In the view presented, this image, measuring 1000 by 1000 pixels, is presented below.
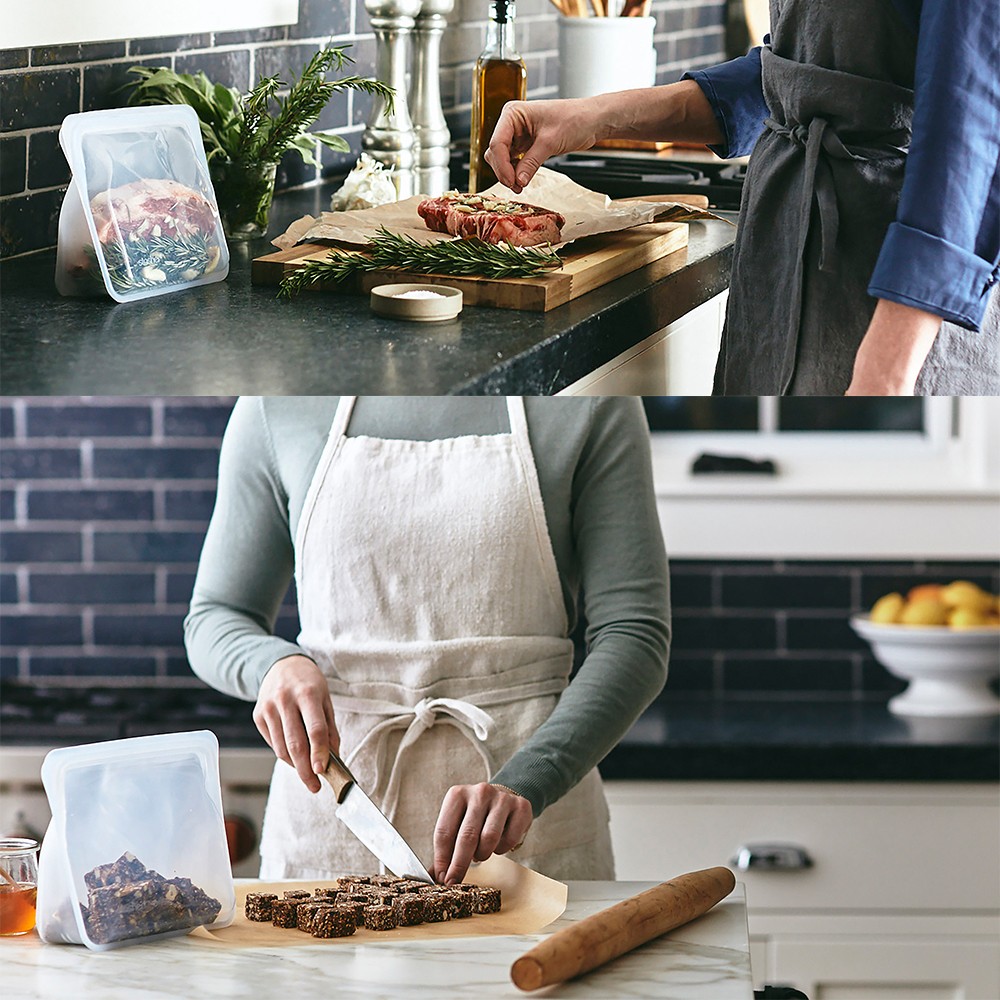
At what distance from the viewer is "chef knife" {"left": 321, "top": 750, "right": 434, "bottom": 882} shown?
93 centimetres

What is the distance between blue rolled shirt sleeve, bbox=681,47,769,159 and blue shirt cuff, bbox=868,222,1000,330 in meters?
0.48

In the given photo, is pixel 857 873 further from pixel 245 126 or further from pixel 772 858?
pixel 245 126

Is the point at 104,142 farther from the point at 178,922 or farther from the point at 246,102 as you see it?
the point at 178,922

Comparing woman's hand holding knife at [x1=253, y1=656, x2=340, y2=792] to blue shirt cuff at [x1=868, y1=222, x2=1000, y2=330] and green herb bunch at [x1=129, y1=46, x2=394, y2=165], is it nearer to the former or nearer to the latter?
blue shirt cuff at [x1=868, y1=222, x2=1000, y2=330]

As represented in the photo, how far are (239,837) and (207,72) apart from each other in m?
0.94

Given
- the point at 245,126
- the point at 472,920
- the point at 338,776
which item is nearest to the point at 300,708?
the point at 338,776

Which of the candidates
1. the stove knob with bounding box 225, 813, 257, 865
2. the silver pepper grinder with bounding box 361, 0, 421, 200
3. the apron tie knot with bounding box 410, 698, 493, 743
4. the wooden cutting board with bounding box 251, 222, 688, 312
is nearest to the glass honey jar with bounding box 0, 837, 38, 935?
the stove knob with bounding box 225, 813, 257, 865

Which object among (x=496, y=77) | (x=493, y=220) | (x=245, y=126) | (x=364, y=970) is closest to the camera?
(x=364, y=970)

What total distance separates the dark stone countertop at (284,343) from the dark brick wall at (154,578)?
0.10 ft

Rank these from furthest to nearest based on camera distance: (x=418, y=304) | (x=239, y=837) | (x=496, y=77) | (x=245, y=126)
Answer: (x=496, y=77), (x=245, y=126), (x=418, y=304), (x=239, y=837)

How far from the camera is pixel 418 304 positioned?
3.47 ft

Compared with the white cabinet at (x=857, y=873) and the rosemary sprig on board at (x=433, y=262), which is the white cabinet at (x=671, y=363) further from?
the white cabinet at (x=857, y=873)

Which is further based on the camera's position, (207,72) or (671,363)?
(207,72)

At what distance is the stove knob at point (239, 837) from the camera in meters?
0.94
